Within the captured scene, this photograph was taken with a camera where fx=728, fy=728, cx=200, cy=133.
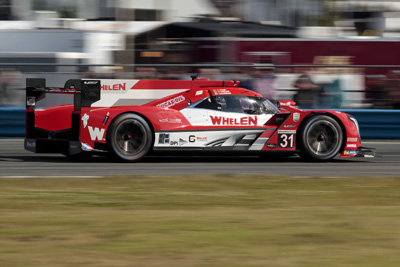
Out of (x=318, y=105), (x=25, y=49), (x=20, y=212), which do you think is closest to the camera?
(x=20, y=212)

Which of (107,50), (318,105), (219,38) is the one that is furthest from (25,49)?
(318,105)

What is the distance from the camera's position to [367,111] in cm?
1574

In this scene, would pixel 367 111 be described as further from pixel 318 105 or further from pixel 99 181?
pixel 99 181

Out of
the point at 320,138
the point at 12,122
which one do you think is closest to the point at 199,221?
the point at 320,138

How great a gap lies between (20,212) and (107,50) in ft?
42.9

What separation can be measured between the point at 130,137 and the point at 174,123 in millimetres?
682

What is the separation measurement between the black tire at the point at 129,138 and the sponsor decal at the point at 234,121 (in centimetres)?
100

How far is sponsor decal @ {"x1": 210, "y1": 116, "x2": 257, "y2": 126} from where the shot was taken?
430 inches

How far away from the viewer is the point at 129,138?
1077 centimetres

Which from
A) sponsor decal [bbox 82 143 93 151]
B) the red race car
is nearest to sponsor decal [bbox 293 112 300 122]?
the red race car

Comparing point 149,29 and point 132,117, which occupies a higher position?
point 149,29

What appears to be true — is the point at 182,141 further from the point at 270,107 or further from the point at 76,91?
the point at 76,91

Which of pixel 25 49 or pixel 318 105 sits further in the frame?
pixel 25 49

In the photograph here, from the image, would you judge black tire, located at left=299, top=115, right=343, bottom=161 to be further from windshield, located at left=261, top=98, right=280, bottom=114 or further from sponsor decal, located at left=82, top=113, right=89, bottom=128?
sponsor decal, located at left=82, top=113, right=89, bottom=128
